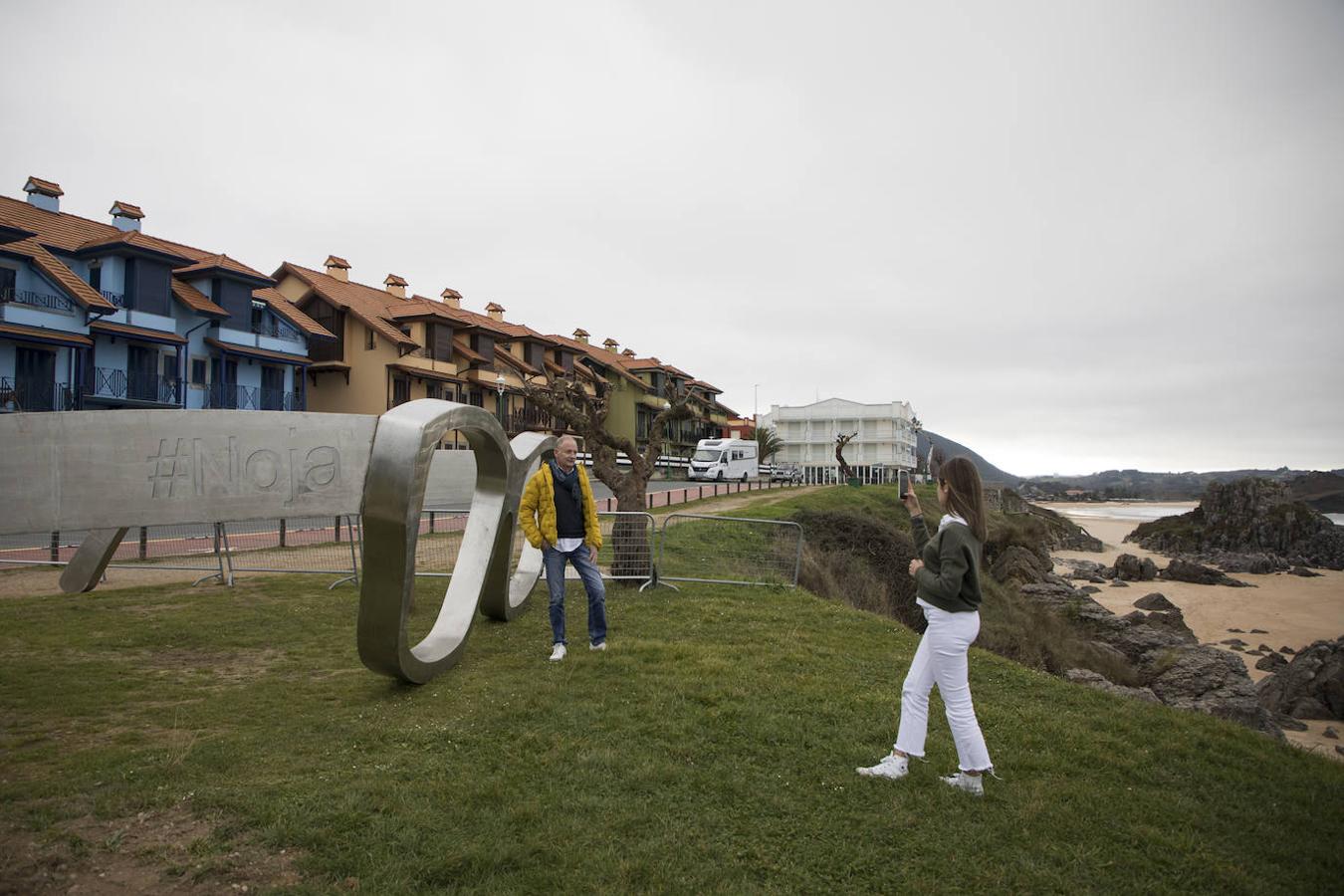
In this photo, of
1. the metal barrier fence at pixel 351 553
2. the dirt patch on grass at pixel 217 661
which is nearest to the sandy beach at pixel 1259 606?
the metal barrier fence at pixel 351 553

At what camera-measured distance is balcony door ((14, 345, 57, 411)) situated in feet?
87.6

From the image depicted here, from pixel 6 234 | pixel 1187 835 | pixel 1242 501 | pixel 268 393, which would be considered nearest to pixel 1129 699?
pixel 1187 835

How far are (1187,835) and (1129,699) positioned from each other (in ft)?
11.1

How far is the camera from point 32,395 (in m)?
26.9

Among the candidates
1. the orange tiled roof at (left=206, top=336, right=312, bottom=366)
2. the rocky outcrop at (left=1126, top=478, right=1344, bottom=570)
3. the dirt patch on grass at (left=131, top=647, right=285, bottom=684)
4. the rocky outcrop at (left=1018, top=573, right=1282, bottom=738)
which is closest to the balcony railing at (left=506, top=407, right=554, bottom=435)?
the orange tiled roof at (left=206, top=336, right=312, bottom=366)

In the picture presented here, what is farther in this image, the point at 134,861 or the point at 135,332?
the point at 135,332

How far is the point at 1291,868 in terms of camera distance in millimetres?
4305

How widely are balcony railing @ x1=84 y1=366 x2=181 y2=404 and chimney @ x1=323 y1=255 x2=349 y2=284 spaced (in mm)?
13676

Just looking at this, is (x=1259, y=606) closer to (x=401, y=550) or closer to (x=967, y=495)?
(x=967, y=495)

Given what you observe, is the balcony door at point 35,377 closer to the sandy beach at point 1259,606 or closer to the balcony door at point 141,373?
the balcony door at point 141,373

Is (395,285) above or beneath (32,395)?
above

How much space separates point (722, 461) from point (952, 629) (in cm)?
4085

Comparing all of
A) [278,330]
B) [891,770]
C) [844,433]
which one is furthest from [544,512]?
[844,433]

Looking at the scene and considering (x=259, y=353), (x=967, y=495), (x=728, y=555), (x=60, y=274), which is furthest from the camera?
(x=259, y=353)
